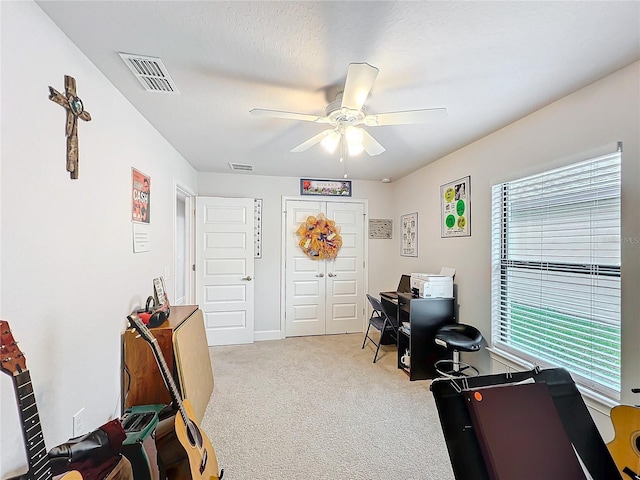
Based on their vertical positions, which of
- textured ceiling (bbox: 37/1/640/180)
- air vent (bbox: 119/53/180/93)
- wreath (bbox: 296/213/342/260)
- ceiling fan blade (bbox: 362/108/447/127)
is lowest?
wreath (bbox: 296/213/342/260)

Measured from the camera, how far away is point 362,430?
2146 mm

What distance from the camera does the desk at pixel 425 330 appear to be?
295 cm

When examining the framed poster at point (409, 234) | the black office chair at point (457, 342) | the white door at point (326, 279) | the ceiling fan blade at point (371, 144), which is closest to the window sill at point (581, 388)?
the black office chair at point (457, 342)

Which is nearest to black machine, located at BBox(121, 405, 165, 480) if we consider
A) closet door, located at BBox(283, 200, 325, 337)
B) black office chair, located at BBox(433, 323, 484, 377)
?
black office chair, located at BBox(433, 323, 484, 377)

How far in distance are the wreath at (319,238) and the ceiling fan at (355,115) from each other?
84.0 inches

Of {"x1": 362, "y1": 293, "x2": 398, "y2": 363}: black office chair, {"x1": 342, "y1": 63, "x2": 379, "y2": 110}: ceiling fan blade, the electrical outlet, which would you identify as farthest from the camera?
{"x1": 362, "y1": 293, "x2": 398, "y2": 363}: black office chair

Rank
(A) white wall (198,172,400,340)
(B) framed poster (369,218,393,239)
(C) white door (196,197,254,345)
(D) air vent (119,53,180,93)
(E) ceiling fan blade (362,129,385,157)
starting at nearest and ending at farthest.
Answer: (D) air vent (119,53,180,93), (E) ceiling fan blade (362,129,385,157), (C) white door (196,197,254,345), (A) white wall (198,172,400,340), (B) framed poster (369,218,393,239)

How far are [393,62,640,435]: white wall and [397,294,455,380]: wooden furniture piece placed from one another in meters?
0.18

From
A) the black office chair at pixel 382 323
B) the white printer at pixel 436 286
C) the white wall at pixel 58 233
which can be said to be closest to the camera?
the white wall at pixel 58 233

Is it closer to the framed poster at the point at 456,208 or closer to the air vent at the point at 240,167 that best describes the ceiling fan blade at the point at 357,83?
the framed poster at the point at 456,208

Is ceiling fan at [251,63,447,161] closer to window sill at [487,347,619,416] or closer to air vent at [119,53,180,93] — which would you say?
air vent at [119,53,180,93]

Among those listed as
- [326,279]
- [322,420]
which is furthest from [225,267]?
[322,420]

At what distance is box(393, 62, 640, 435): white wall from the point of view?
5.17 feet

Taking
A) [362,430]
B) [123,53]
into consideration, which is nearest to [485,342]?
[362,430]
